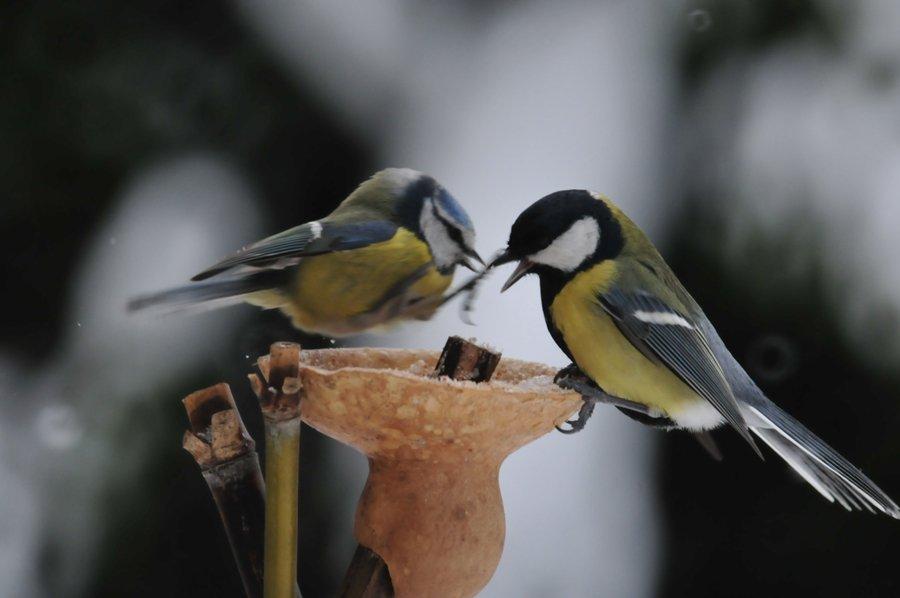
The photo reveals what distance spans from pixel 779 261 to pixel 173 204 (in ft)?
3.26

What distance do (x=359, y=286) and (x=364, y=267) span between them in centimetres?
3

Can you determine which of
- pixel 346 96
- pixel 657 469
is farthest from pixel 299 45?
pixel 657 469

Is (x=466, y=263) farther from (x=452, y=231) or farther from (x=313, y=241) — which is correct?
(x=313, y=241)

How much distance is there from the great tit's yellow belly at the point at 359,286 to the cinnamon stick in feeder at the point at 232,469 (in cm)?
20

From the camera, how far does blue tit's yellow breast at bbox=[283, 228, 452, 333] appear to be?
1.36 meters

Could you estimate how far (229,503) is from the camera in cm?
121

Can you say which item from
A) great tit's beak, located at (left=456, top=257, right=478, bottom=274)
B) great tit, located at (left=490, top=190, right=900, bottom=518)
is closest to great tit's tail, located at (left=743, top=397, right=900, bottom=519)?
great tit, located at (left=490, top=190, right=900, bottom=518)

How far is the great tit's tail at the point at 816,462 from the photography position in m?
1.44

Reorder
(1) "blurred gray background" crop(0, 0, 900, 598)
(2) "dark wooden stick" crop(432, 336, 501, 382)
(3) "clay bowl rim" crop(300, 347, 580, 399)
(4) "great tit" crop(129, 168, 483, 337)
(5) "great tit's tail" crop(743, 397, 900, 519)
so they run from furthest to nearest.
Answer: (1) "blurred gray background" crop(0, 0, 900, 598)
(5) "great tit's tail" crop(743, 397, 900, 519)
(4) "great tit" crop(129, 168, 483, 337)
(2) "dark wooden stick" crop(432, 336, 501, 382)
(3) "clay bowl rim" crop(300, 347, 580, 399)

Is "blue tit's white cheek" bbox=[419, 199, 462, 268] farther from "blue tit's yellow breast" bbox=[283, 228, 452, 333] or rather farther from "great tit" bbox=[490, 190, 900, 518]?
"great tit" bbox=[490, 190, 900, 518]

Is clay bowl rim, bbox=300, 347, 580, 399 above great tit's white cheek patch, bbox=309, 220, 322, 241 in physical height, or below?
below

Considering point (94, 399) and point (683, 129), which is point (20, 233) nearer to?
point (94, 399)

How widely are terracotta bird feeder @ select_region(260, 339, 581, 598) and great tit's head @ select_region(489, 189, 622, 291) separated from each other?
0.62 ft

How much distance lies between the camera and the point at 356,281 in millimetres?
1382
